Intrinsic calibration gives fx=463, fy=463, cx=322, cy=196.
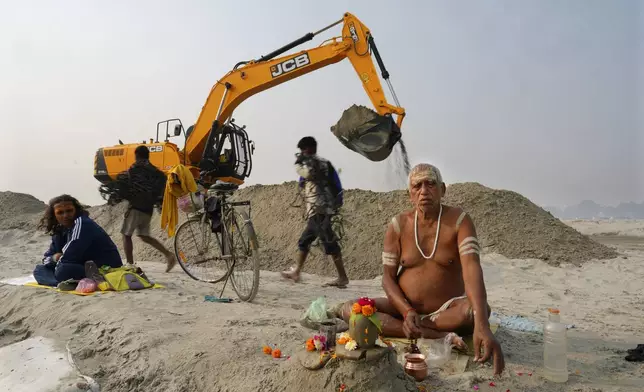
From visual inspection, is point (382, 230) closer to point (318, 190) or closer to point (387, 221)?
point (387, 221)

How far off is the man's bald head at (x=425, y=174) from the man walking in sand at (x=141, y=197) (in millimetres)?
4716

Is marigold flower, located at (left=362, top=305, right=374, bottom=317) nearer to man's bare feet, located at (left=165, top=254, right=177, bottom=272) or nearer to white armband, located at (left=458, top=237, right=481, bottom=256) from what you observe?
white armband, located at (left=458, top=237, right=481, bottom=256)

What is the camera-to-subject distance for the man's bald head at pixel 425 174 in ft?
9.84

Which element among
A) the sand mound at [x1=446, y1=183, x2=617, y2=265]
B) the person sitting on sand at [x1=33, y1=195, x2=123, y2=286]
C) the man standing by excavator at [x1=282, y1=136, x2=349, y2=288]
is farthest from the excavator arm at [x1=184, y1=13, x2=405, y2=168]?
the person sitting on sand at [x1=33, y1=195, x2=123, y2=286]

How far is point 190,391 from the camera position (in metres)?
2.78

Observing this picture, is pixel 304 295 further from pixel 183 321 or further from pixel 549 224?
pixel 549 224

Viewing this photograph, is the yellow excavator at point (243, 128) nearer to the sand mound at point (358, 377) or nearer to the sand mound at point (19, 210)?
the sand mound at point (358, 377)

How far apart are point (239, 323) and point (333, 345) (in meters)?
1.44

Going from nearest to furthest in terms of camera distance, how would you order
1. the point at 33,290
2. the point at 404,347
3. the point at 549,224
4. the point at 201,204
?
1. the point at 404,347
2. the point at 33,290
3. the point at 201,204
4. the point at 549,224

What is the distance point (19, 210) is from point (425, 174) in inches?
726

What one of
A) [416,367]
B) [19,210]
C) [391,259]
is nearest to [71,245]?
[391,259]

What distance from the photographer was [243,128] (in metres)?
9.99

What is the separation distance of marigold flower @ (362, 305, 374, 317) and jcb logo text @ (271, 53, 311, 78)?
23.1 ft

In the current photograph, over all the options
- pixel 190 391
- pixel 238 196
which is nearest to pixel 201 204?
pixel 190 391
